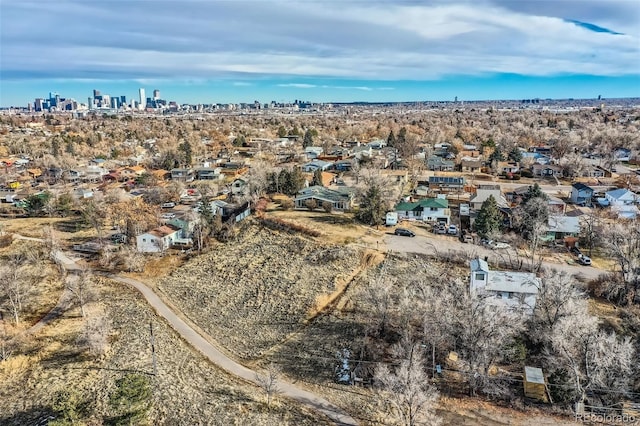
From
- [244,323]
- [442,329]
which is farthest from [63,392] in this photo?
[442,329]

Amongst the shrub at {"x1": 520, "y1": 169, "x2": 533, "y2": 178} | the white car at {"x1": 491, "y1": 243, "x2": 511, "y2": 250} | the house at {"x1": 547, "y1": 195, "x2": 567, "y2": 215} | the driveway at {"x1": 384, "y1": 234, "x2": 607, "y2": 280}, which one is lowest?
the driveway at {"x1": 384, "y1": 234, "x2": 607, "y2": 280}

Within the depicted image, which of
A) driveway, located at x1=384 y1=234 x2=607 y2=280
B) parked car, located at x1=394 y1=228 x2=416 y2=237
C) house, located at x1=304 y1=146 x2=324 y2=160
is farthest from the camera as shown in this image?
house, located at x1=304 y1=146 x2=324 y2=160

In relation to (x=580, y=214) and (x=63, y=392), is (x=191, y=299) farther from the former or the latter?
(x=580, y=214)

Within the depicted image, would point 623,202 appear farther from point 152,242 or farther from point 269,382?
point 152,242

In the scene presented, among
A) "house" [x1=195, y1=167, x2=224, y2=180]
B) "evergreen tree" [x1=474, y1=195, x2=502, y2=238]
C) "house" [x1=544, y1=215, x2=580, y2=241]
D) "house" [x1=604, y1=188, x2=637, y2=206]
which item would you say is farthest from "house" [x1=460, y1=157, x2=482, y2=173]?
"house" [x1=195, y1=167, x2=224, y2=180]

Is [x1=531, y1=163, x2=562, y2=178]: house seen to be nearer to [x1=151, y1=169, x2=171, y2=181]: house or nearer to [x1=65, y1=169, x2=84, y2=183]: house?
[x1=151, y1=169, x2=171, y2=181]: house

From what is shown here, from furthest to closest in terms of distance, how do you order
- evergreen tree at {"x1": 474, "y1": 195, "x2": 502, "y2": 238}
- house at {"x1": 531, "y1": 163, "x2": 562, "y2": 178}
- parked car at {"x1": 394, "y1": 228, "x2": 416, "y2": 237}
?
house at {"x1": 531, "y1": 163, "x2": 562, "y2": 178} < parked car at {"x1": 394, "y1": 228, "x2": 416, "y2": 237} < evergreen tree at {"x1": 474, "y1": 195, "x2": 502, "y2": 238}

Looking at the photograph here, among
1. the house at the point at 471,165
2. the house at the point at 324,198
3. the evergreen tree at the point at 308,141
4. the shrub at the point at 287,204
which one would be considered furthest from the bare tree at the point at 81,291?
the evergreen tree at the point at 308,141
